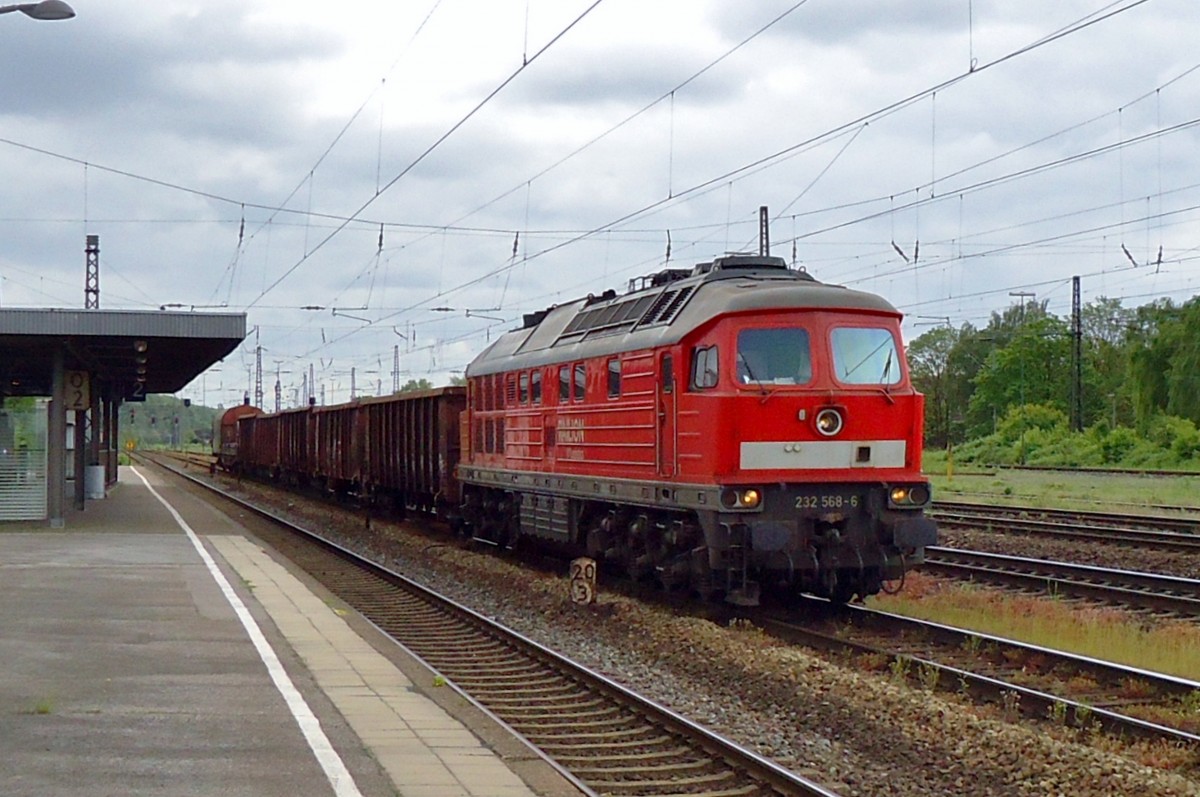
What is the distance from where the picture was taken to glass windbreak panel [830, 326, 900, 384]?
14.3 meters

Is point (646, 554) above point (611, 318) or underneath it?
underneath

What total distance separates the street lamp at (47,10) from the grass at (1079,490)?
23.7 m

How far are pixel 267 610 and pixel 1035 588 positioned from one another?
9.14m

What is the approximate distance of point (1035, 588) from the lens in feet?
55.7

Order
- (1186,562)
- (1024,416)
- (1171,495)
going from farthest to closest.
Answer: (1024,416) → (1171,495) → (1186,562)

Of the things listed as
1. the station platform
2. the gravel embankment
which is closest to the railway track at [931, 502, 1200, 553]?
the gravel embankment

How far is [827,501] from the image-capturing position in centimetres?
1389

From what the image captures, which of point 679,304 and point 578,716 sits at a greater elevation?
point 679,304

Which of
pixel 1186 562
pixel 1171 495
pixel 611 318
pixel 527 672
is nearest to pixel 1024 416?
pixel 1171 495

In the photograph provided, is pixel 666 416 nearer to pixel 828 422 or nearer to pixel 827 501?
pixel 828 422

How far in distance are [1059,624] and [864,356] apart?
3325 millimetres

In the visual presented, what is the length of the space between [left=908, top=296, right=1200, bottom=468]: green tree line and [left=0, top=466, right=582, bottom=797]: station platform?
43.9m

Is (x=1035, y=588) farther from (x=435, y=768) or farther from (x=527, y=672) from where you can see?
(x=435, y=768)

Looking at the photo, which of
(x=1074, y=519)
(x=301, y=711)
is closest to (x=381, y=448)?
(x=1074, y=519)
